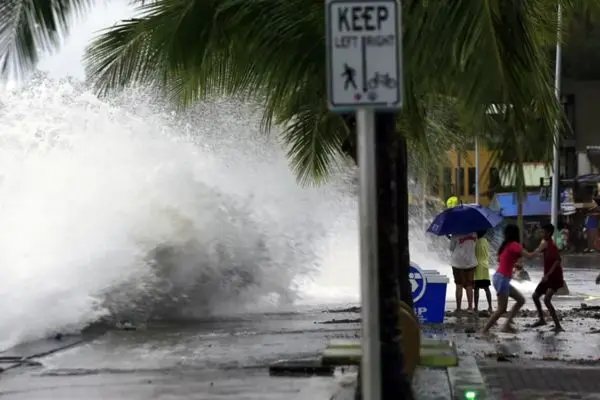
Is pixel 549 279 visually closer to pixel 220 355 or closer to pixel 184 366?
pixel 220 355

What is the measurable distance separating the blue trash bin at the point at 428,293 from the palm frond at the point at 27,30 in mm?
7350

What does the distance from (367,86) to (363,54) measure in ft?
0.58

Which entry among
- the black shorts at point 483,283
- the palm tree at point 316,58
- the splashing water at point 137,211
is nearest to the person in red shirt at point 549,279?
the black shorts at point 483,283

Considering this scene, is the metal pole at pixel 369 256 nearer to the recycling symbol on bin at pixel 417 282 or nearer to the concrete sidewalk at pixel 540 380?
the concrete sidewalk at pixel 540 380

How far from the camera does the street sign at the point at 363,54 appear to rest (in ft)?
15.4

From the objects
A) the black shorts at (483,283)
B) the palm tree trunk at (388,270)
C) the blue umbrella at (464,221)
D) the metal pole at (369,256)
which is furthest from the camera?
the black shorts at (483,283)

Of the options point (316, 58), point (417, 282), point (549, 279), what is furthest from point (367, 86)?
point (549, 279)

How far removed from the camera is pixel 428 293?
1292 centimetres

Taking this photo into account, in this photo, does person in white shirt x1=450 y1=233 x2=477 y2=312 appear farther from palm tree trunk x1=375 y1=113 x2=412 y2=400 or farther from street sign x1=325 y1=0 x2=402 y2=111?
street sign x1=325 y1=0 x2=402 y2=111

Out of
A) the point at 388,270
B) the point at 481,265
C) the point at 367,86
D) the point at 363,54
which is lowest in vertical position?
the point at 481,265

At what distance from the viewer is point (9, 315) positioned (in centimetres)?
1252

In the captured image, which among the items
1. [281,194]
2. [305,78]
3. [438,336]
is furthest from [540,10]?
[281,194]

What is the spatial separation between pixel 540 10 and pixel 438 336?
17.4 feet

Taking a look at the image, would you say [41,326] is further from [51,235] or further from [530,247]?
[530,247]
